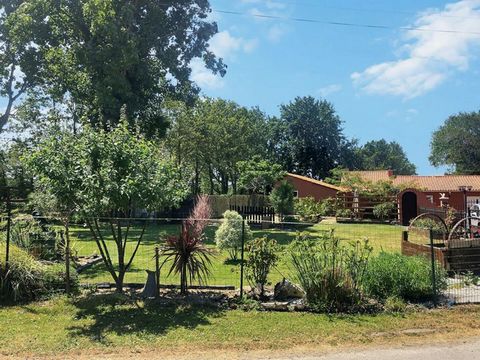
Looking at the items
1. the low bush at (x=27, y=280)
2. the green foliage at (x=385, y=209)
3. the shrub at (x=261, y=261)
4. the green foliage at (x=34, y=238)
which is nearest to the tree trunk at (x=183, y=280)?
the shrub at (x=261, y=261)

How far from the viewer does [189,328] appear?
6.70 m

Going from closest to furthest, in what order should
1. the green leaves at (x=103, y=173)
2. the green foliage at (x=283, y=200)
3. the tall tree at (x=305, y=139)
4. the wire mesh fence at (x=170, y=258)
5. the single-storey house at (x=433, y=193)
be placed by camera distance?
the green leaves at (x=103, y=173) → the wire mesh fence at (x=170, y=258) → the green foliage at (x=283, y=200) → the single-storey house at (x=433, y=193) → the tall tree at (x=305, y=139)

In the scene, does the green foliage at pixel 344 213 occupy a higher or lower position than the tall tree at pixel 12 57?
lower

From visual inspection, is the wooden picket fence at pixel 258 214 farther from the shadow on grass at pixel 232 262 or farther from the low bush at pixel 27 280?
the low bush at pixel 27 280

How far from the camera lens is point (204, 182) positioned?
57750 millimetres

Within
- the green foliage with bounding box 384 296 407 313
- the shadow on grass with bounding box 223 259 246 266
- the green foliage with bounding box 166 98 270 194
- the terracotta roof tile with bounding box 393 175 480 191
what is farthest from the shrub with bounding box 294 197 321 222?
the green foliage with bounding box 384 296 407 313

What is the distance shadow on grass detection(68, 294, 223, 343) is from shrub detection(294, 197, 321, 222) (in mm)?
21059

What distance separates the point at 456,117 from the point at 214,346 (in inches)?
2749

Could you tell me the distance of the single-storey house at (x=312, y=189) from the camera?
41.1 metres

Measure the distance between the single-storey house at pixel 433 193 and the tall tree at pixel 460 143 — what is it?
73.3 ft

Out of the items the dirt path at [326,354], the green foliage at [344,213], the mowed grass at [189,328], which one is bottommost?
the dirt path at [326,354]

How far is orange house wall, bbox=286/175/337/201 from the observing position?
41.1 metres

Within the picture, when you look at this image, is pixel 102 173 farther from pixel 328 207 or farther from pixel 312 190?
pixel 312 190

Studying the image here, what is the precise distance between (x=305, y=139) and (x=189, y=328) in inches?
2073
